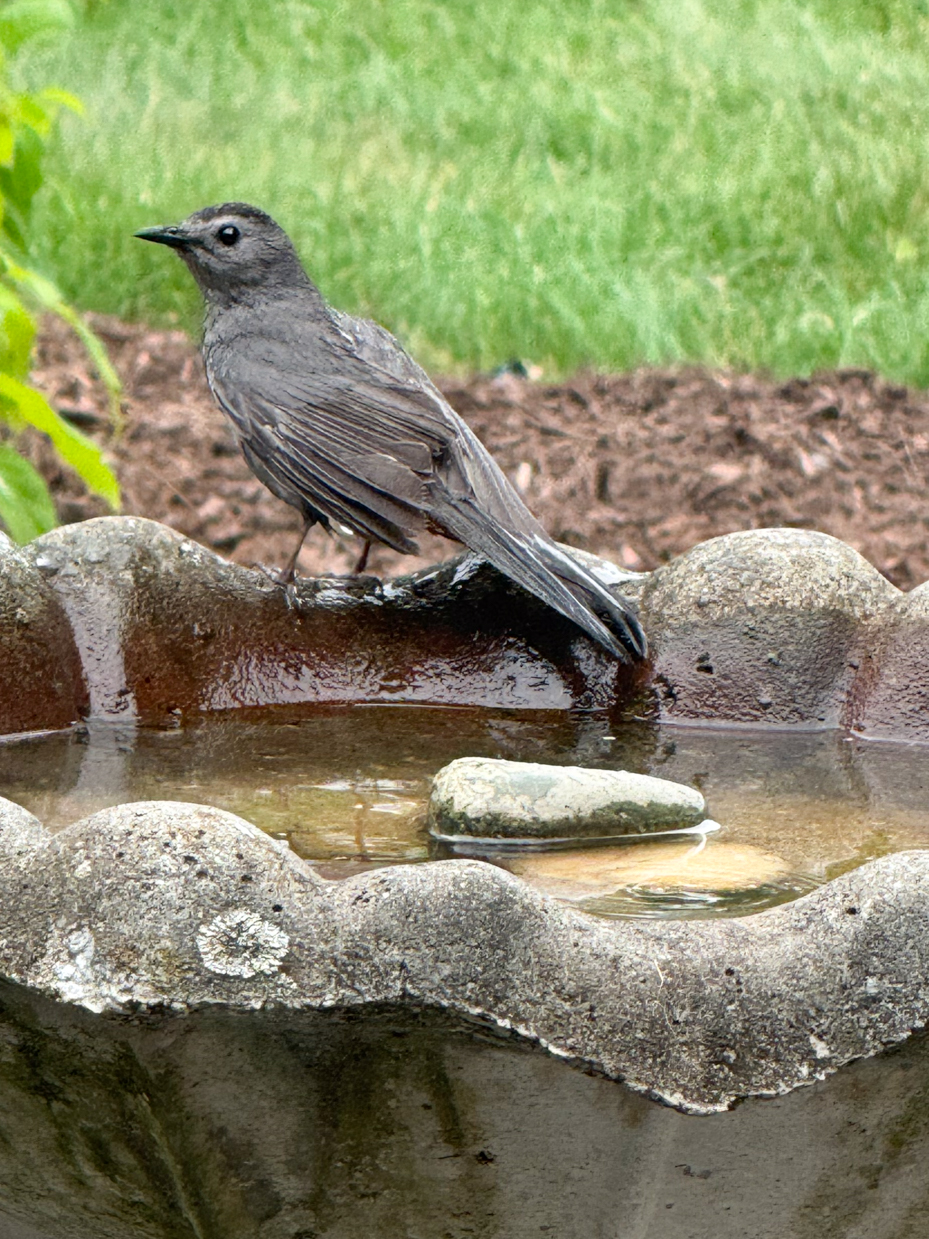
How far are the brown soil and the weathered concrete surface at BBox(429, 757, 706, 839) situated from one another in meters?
3.27

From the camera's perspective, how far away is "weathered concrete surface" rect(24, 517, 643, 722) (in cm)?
340

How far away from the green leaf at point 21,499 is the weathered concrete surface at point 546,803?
0.97 metres

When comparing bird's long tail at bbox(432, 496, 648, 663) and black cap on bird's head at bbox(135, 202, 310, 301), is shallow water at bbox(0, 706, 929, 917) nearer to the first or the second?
bird's long tail at bbox(432, 496, 648, 663)

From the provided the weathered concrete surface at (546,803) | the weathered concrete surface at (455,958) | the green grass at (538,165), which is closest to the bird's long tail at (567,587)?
the weathered concrete surface at (546,803)

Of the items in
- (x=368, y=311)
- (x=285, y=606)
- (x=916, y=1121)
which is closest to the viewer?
(x=916, y=1121)

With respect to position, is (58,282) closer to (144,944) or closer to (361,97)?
(361,97)

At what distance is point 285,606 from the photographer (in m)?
3.54

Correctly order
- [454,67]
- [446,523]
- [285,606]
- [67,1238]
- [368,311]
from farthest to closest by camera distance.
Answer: [454,67]
[368,311]
[446,523]
[285,606]
[67,1238]

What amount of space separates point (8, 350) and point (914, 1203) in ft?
6.59

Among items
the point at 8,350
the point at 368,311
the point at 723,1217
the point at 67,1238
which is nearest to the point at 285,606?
the point at 8,350

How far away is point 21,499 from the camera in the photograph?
340 cm

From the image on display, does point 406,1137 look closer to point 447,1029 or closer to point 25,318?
point 447,1029

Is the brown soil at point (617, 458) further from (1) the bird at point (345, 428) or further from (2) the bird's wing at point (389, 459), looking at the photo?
(2) the bird's wing at point (389, 459)

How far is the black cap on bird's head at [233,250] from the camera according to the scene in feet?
15.8
